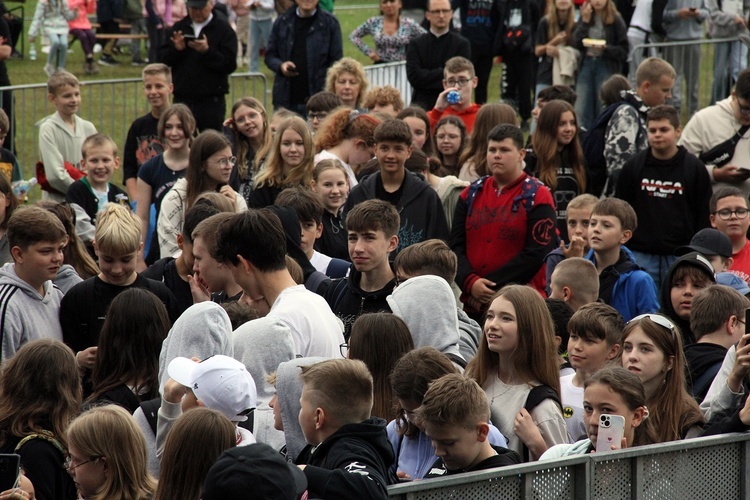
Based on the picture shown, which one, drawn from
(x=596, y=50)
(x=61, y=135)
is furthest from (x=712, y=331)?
(x=596, y=50)

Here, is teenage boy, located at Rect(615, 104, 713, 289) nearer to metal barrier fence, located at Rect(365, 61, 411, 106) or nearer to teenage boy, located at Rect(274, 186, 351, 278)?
teenage boy, located at Rect(274, 186, 351, 278)

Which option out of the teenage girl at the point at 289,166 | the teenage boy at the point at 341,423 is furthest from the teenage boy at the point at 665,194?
the teenage boy at the point at 341,423

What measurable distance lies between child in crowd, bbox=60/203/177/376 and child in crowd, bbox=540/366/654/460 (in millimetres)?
2819

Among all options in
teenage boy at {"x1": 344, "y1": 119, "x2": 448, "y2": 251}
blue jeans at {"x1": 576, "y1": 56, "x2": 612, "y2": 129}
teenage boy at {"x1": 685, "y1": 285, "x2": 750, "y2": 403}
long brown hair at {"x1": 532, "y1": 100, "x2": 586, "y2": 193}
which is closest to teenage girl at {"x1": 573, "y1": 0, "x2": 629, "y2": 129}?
blue jeans at {"x1": 576, "y1": 56, "x2": 612, "y2": 129}

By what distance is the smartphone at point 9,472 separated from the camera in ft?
12.8

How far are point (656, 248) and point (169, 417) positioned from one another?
5.34 meters

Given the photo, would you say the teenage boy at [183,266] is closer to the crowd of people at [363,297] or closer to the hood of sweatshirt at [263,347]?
the crowd of people at [363,297]

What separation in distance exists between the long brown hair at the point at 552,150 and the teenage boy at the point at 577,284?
8.31 feet

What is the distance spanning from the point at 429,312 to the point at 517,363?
1.90ft

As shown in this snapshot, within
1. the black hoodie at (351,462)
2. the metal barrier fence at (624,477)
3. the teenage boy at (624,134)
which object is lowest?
the metal barrier fence at (624,477)

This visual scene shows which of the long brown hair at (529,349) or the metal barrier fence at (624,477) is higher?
the long brown hair at (529,349)

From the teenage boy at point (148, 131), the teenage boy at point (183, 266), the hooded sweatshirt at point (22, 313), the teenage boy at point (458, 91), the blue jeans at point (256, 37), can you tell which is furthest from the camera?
the blue jeans at point (256, 37)

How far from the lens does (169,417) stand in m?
4.69

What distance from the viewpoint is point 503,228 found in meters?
8.06
